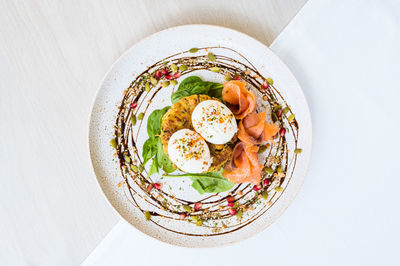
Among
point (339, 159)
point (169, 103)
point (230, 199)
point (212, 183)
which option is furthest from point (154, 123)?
point (339, 159)

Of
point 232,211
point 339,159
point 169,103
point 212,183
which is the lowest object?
point 232,211

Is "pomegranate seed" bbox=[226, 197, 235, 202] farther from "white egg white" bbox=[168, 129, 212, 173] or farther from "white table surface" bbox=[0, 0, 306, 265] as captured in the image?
"white table surface" bbox=[0, 0, 306, 265]

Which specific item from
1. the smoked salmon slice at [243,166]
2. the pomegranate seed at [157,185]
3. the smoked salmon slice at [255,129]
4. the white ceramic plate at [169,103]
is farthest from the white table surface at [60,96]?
the smoked salmon slice at [243,166]

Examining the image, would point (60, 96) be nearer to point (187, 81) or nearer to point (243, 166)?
point (187, 81)

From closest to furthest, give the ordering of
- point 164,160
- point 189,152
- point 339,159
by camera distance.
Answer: point 189,152
point 164,160
point 339,159

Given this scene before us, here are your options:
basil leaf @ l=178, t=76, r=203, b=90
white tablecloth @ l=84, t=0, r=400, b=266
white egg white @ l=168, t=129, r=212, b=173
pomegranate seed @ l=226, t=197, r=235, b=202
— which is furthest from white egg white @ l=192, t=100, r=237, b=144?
white tablecloth @ l=84, t=0, r=400, b=266

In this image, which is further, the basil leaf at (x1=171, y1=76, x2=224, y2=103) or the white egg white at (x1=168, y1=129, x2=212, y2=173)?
the basil leaf at (x1=171, y1=76, x2=224, y2=103)
